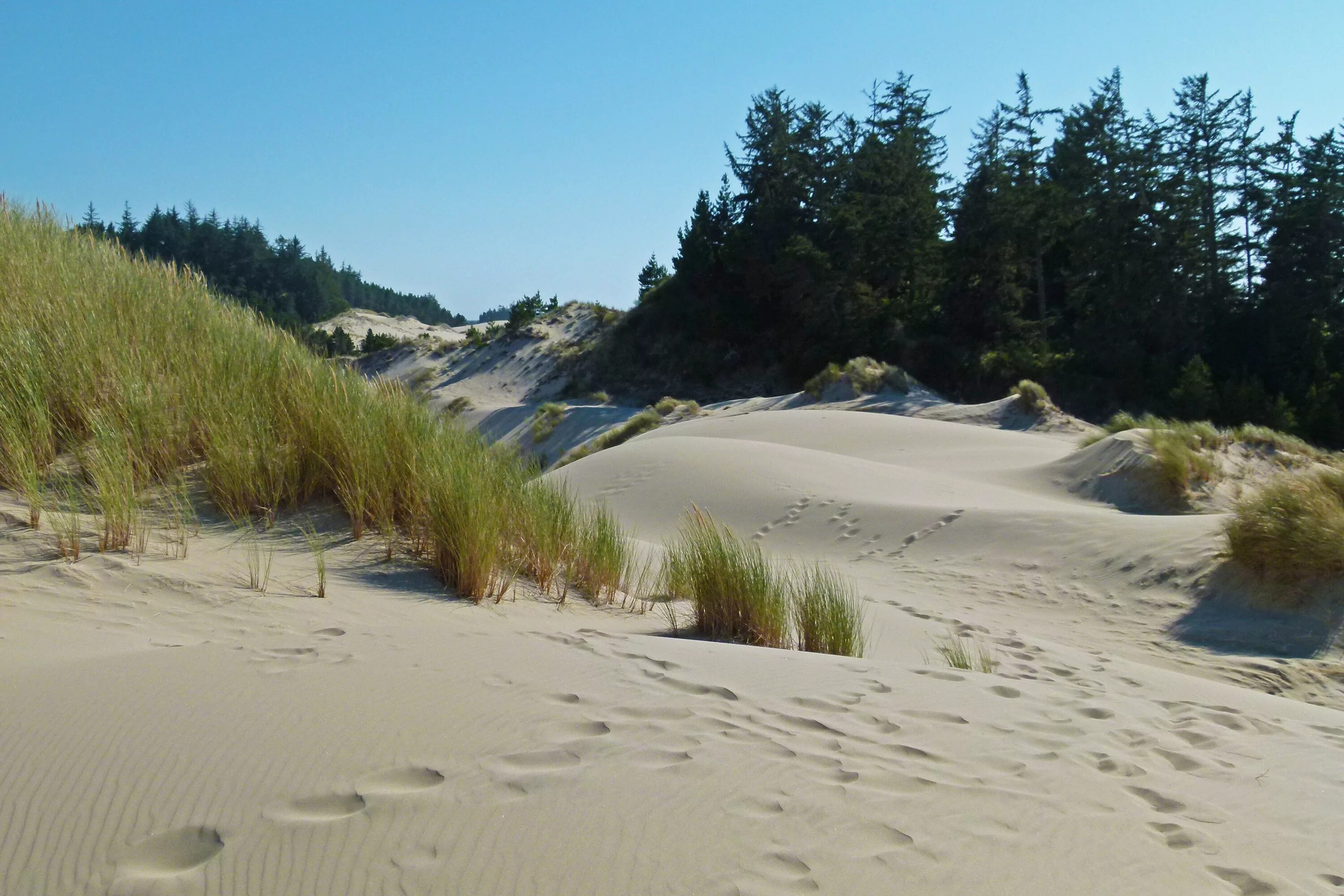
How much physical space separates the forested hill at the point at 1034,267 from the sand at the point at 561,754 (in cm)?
2721

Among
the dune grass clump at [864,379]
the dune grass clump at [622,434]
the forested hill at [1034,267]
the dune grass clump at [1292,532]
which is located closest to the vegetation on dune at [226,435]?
the dune grass clump at [1292,532]

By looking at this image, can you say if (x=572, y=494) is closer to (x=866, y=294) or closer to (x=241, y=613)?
(x=241, y=613)

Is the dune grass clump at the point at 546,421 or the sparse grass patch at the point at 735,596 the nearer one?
the sparse grass patch at the point at 735,596

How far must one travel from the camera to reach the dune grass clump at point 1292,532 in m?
6.74

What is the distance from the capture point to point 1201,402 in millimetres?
27031

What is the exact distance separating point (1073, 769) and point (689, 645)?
1.69m

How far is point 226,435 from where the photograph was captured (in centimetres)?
518

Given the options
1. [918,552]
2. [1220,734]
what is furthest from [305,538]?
[918,552]

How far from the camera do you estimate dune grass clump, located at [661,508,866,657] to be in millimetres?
4883

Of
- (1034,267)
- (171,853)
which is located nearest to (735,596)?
(171,853)

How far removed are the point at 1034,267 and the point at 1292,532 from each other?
96.8ft

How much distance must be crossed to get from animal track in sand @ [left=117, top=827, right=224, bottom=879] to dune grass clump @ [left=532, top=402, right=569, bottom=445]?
22739 mm

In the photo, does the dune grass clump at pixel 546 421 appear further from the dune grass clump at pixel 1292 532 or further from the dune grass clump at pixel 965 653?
the dune grass clump at pixel 965 653

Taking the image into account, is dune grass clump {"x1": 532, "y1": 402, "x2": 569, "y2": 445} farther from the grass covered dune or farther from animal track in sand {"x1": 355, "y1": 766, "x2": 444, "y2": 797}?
animal track in sand {"x1": 355, "y1": 766, "x2": 444, "y2": 797}
